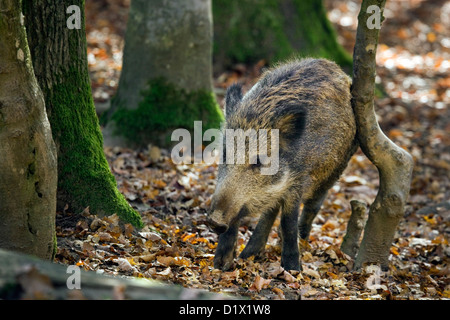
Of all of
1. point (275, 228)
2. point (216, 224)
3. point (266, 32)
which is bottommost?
point (275, 228)

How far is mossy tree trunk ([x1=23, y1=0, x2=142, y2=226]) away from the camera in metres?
4.87

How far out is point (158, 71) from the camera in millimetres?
8078

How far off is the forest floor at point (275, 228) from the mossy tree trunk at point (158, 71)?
14.9 inches

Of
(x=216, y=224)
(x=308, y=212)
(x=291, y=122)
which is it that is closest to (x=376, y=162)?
(x=308, y=212)

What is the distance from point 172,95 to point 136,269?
393cm

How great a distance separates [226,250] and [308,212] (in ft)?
4.26

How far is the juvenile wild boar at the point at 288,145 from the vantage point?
507 cm

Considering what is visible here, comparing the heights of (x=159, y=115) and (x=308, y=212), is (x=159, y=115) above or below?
above

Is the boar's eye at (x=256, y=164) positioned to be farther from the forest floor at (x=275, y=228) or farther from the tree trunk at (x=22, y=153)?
the tree trunk at (x=22, y=153)

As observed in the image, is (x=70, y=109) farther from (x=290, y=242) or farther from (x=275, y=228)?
(x=275, y=228)

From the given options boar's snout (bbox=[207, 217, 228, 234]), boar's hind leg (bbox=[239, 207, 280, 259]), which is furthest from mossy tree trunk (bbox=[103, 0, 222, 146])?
boar's snout (bbox=[207, 217, 228, 234])

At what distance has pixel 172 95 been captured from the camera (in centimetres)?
812

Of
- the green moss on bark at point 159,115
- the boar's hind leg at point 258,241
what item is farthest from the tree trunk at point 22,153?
the green moss on bark at point 159,115
